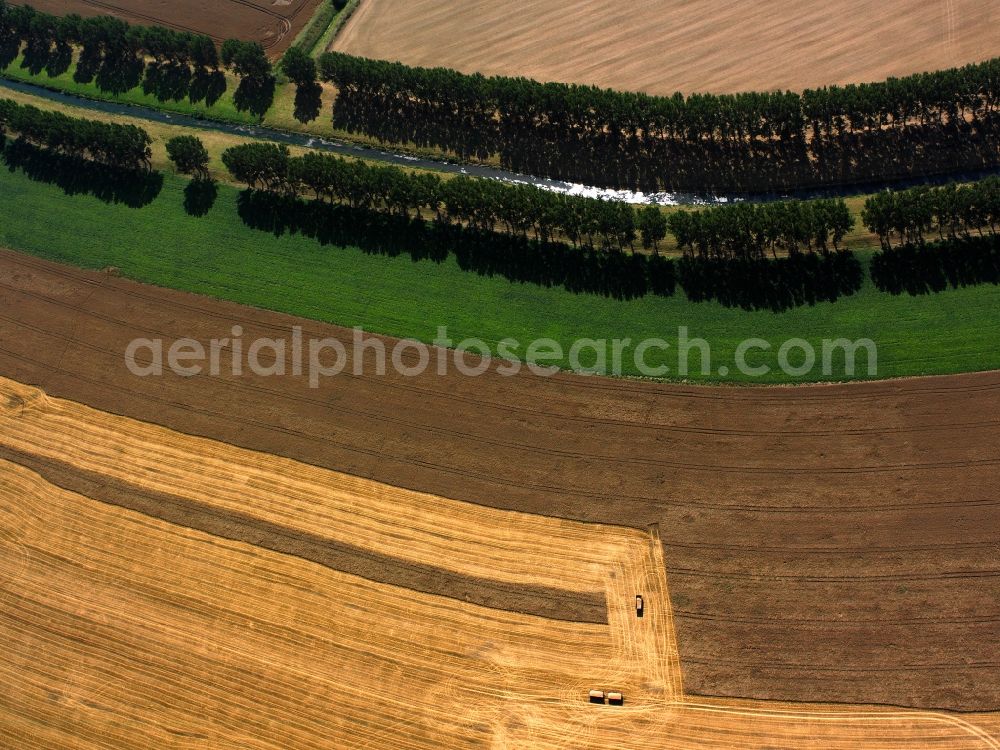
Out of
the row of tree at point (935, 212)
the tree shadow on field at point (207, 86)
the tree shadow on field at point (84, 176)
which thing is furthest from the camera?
the tree shadow on field at point (207, 86)

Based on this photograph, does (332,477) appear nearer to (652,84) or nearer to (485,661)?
(485,661)

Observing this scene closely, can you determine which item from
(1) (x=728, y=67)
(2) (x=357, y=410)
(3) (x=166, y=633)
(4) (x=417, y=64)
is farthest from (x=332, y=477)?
(1) (x=728, y=67)

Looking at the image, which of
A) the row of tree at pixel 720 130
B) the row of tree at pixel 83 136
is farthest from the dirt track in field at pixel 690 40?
the row of tree at pixel 83 136

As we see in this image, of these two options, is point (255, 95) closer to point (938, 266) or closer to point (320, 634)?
point (320, 634)

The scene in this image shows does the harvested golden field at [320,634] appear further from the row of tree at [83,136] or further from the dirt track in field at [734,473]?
the row of tree at [83,136]

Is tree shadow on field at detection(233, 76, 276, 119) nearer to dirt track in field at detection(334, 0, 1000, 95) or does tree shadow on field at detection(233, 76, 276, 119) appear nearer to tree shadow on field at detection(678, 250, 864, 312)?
dirt track in field at detection(334, 0, 1000, 95)
